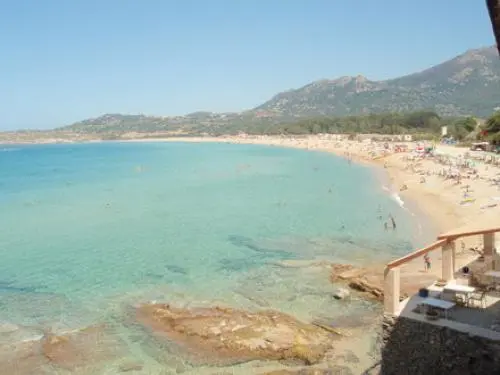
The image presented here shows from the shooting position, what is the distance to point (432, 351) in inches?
346

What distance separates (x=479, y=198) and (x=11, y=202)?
4169 centimetres

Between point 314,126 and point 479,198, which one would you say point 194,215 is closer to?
point 479,198

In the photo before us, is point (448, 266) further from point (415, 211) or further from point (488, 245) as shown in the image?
point (415, 211)

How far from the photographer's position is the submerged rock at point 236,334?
11992 millimetres

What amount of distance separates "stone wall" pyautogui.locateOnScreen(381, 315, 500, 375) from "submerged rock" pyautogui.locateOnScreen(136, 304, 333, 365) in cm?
270

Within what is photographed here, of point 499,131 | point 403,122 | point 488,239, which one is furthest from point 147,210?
point 403,122

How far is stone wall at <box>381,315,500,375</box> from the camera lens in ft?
27.1

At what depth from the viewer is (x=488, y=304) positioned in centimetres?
993

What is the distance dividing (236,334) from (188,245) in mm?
12835

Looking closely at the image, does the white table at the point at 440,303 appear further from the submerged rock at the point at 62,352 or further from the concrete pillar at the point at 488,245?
Result: the submerged rock at the point at 62,352

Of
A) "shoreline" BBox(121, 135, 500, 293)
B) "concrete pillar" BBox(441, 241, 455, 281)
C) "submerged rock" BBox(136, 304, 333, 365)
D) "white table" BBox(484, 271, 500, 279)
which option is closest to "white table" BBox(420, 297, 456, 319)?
"concrete pillar" BBox(441, 241, 455, 281)

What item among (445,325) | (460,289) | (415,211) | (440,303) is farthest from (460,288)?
(415,211)

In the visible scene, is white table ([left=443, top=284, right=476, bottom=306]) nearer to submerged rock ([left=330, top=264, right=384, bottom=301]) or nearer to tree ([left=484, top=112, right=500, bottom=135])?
submerged rock ([left=330, top=264, right=384, bottom=301])

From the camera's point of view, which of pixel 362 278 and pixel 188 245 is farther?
pixel 188 245
